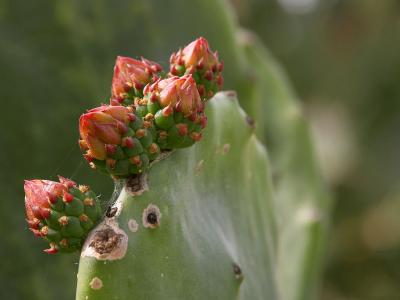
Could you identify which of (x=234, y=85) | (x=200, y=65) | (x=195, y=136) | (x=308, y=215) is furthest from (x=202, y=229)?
Answer: (x=308, y=215)

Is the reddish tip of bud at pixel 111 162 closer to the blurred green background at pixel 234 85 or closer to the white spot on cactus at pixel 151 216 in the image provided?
the white spot on cactus at pixel 151 216

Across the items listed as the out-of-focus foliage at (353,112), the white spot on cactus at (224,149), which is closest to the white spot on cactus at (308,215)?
the white spot on cactus at (224,149)

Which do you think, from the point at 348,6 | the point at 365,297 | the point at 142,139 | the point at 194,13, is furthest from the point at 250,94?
the point at 348,6

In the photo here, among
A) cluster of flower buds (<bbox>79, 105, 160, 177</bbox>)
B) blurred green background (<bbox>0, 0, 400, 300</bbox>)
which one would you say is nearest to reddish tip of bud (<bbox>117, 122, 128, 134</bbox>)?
cluster of flower buds (<bbox>79, 105, 160, 177</bbox>)

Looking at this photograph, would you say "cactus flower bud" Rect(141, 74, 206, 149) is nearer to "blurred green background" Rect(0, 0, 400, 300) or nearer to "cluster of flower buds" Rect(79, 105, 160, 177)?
"cluster of flower buds" Rect(79, 105, 160, 177)

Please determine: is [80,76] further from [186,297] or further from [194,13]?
[186,297]

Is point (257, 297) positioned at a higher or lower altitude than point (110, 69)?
lower

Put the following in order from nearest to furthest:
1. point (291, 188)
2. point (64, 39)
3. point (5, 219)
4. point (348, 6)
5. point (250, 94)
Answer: point (5, 219) < point (64, 39) < point (250, 94) < point (291, 188) < point (348, 6)
